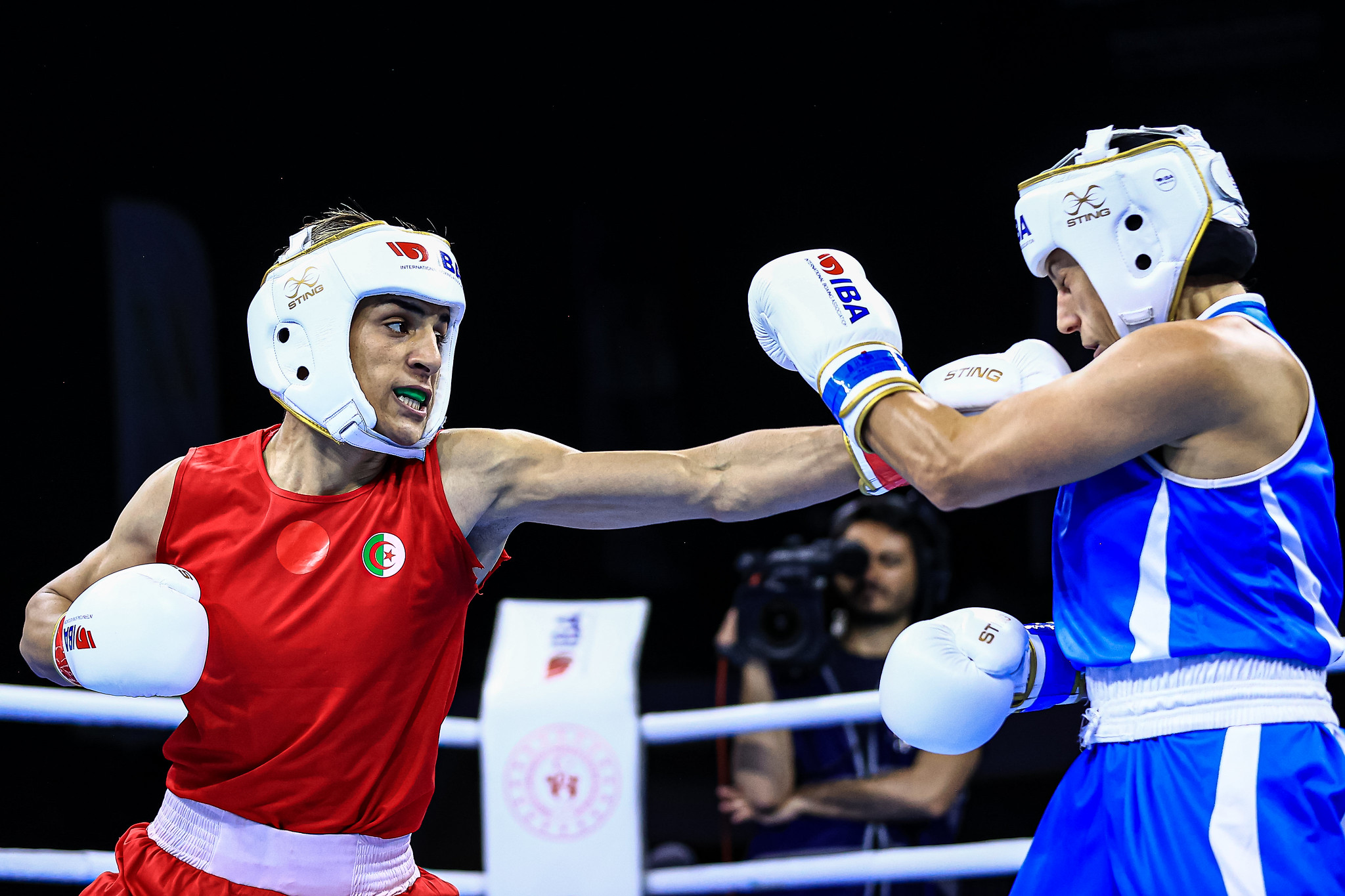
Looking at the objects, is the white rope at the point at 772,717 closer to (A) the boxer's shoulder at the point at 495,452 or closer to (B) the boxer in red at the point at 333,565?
(B) the boxer in red at the point at 333,565

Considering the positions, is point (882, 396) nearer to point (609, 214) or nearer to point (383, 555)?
point (383, 555)

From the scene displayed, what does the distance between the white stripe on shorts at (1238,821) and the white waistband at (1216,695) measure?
4 centimetres

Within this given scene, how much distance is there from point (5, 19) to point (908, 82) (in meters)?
3.74

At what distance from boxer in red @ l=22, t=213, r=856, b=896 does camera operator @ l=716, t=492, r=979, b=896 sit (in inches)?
61.6

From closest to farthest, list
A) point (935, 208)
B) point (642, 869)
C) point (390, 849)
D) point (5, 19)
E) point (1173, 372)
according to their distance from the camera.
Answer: point (1173, 372) < point (390, 849) < point (642, 869) < point (5, 19) < point (935, 208)

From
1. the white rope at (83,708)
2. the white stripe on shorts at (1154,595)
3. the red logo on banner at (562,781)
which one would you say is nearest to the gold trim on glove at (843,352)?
the white stripe on shorts at (1154,595)

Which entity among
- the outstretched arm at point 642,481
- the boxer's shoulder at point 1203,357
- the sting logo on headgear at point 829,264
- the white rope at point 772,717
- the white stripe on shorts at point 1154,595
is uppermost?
the sting logo on headgear at point 829,264

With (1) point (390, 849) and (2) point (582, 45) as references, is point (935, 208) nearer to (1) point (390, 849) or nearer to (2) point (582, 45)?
(2) point (582, 45)

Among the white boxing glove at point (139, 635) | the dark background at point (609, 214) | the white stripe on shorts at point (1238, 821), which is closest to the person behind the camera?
the white stripe on shorts at point (1238, 821)

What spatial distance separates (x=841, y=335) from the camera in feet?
6.08

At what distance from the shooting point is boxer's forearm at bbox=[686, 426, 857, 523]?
6.91 feet

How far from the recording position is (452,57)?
4.93m

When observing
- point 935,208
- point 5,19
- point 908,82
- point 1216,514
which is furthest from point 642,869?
point 5,19

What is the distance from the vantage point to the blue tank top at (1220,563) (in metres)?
1.58
